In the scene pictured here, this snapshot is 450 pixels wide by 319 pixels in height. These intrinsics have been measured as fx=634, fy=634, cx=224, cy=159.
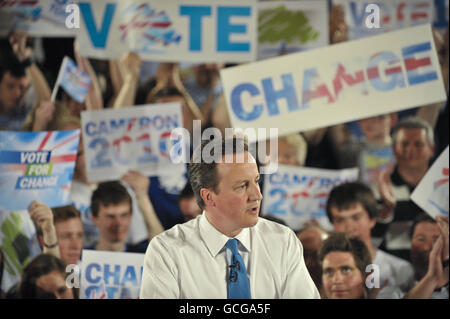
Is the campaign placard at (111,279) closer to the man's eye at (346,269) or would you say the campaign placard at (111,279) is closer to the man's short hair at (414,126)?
the man's eye at (346,269)

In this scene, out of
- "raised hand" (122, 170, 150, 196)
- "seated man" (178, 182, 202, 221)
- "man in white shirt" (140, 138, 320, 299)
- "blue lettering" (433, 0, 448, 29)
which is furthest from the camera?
"blue lettering" (433, 0, 448, 29)

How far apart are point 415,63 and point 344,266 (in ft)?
2.94

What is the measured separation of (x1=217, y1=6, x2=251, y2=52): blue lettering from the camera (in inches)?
104

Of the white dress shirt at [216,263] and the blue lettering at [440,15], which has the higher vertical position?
the blue lettering at [440,15]

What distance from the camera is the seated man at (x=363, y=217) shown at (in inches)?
104

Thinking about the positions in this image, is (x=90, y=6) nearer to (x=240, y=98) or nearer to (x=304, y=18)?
(x=240, y=98)

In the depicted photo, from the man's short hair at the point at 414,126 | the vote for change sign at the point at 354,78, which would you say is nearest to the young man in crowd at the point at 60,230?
the vote for change sign at the point at 354,78

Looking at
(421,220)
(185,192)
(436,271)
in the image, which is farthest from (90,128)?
(436,271)

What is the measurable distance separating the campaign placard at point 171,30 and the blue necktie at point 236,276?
1.09 meters

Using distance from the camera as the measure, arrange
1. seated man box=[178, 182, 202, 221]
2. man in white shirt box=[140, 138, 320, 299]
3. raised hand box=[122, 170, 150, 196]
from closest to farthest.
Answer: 1. man in white shirt box=[140, 138, 320, 299]
2. seated man box=[178, 182, 202, 221]
3. raised hand box=[122, 170, 150, 196]

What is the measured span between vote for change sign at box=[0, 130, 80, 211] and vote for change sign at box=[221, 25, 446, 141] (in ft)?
2.34

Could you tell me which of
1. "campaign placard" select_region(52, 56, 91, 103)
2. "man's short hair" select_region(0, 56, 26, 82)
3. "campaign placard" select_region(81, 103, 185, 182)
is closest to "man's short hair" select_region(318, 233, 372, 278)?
"campaign placard" select_region(81, 103, 185, 182)

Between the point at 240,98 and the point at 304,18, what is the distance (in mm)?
450

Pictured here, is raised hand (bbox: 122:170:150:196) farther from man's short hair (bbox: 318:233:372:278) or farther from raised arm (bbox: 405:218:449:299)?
raised arm (bbox: 405:218:449:299)
